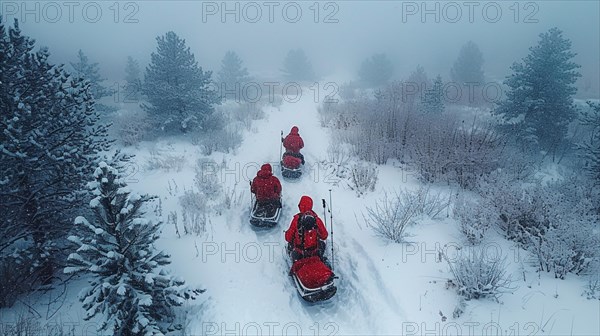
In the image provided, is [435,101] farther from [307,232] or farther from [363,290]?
[363,290]

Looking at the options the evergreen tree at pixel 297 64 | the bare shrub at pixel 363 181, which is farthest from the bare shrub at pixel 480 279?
the evergreen tree at pixel 297 64

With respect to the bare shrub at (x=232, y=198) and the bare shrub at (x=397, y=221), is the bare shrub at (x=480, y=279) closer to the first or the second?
the bare shrub at (x=397, y=221)

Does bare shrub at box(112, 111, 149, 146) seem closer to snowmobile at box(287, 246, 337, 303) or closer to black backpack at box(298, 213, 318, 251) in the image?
black backpack at box(298, 213, 318, 251)

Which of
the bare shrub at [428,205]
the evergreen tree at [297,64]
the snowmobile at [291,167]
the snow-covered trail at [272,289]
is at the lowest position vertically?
the snow-covered trail at [272,289]

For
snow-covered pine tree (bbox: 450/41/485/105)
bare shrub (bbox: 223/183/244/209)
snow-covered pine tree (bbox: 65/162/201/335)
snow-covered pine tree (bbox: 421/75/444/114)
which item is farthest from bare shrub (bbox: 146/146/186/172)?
snow-covered pine tree (bbox: 450/41/485/105)

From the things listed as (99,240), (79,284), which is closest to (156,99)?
(79,284)

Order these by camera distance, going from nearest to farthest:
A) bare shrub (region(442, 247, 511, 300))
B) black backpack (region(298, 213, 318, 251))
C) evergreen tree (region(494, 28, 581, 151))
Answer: bare shrub (region(442, 247, 511, 300)), black backpack (region(298, 213, 318, 251)), evergreen tree (region(494, 28, 581, 151))
